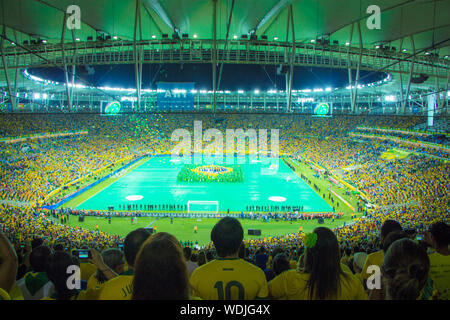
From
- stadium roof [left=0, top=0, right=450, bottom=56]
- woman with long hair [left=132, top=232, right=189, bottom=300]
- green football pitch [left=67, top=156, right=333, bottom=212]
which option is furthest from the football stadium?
green football pitch [left=67, top=156, right=333, bottom=212]

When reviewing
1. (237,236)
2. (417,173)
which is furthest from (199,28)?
(237,236)

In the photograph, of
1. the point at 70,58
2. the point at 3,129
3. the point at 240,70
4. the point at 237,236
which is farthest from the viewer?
the point at 3,129

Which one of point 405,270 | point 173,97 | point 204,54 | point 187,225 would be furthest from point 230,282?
point 187,225

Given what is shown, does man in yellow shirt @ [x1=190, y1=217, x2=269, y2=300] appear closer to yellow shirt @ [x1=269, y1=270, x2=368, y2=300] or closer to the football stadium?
the football stadium

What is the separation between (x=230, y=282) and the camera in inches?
108

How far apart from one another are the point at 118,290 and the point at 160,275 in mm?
750

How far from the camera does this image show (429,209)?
20.3m

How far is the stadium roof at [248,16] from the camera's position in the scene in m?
20.5

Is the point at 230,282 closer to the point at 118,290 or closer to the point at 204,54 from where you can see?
the point at 118,290

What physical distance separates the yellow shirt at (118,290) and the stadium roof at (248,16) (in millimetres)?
20865

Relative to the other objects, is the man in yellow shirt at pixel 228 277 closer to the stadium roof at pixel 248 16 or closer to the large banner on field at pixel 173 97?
the large banner on field at pixel 173 97

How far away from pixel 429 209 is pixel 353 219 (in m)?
6.02

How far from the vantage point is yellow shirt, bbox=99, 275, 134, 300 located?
2.53m
